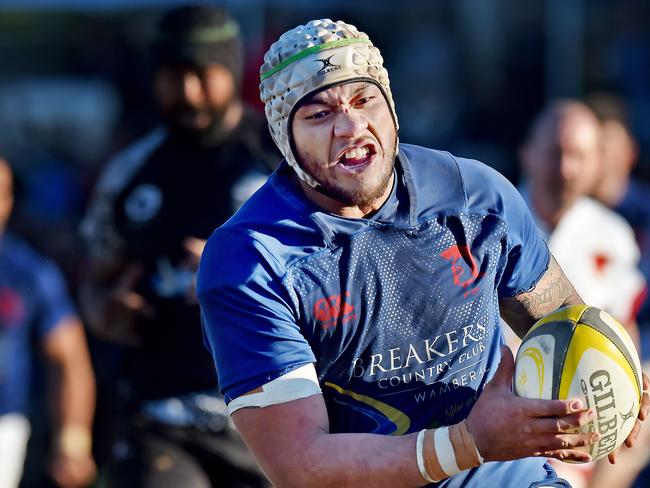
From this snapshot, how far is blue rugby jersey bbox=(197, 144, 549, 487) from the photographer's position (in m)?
3.74

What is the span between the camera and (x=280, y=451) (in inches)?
143

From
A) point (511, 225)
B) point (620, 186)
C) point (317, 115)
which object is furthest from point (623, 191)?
point (317, 115)

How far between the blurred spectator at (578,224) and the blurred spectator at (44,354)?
266 centimetres

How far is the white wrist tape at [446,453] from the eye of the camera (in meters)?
3.48

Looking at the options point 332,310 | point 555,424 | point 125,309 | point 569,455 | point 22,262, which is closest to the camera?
point 555,424

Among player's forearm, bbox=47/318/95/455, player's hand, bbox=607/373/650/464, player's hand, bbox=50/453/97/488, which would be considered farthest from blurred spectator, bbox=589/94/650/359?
player's hand, bbox=607/373/650/464

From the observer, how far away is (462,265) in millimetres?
3938

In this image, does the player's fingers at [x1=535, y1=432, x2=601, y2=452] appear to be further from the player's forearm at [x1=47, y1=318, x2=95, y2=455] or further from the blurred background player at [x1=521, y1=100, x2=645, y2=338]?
the player's forearm at [x1=47, y1=318, x2=95, y2=455]

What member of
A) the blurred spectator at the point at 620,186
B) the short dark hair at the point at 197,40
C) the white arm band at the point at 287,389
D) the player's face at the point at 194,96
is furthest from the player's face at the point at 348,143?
the blurred spectator at the point at 620,186

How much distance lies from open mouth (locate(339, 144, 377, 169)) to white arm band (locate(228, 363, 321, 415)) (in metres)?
0.59

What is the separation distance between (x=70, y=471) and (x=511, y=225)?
3.99 m

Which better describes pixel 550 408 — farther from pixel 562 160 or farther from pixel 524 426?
pixel 562 160

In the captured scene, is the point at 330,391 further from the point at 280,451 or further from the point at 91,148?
the point at 91,148

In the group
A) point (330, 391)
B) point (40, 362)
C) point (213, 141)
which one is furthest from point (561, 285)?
point (40, 362)
